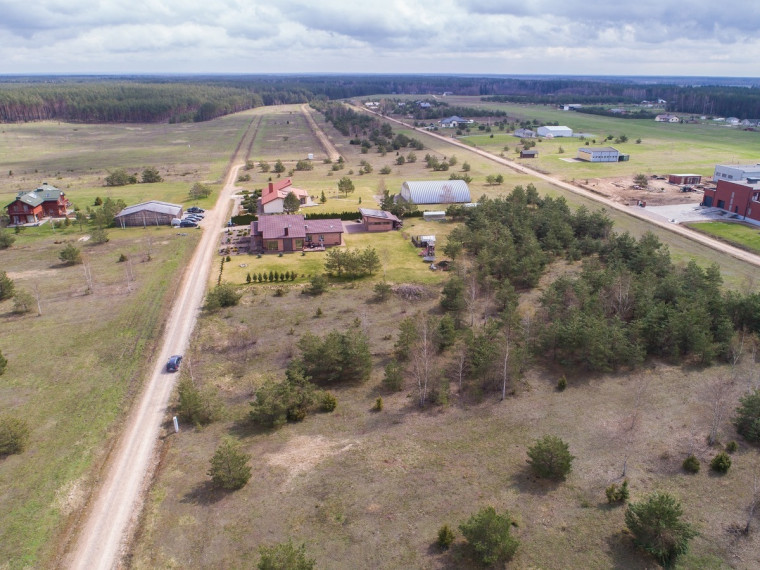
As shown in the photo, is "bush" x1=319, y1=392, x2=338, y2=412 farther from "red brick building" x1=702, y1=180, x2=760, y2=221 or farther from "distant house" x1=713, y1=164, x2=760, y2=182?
"distant house" x1=713, y1=164, x2=760, y2=182

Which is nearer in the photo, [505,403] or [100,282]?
[505,403]

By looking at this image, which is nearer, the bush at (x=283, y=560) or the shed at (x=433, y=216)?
the bush at (x=283, y=560)

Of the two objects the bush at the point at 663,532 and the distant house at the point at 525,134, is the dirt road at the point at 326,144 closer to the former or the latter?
the distant house at the point at 525,134

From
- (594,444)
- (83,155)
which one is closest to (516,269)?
(594,444)

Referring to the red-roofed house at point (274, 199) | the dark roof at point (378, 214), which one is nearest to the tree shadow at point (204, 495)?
the dark roof at point (378, 214)

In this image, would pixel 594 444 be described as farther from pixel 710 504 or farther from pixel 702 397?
pixel 702 397

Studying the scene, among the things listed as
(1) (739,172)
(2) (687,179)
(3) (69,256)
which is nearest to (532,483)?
(3) (69,256)
